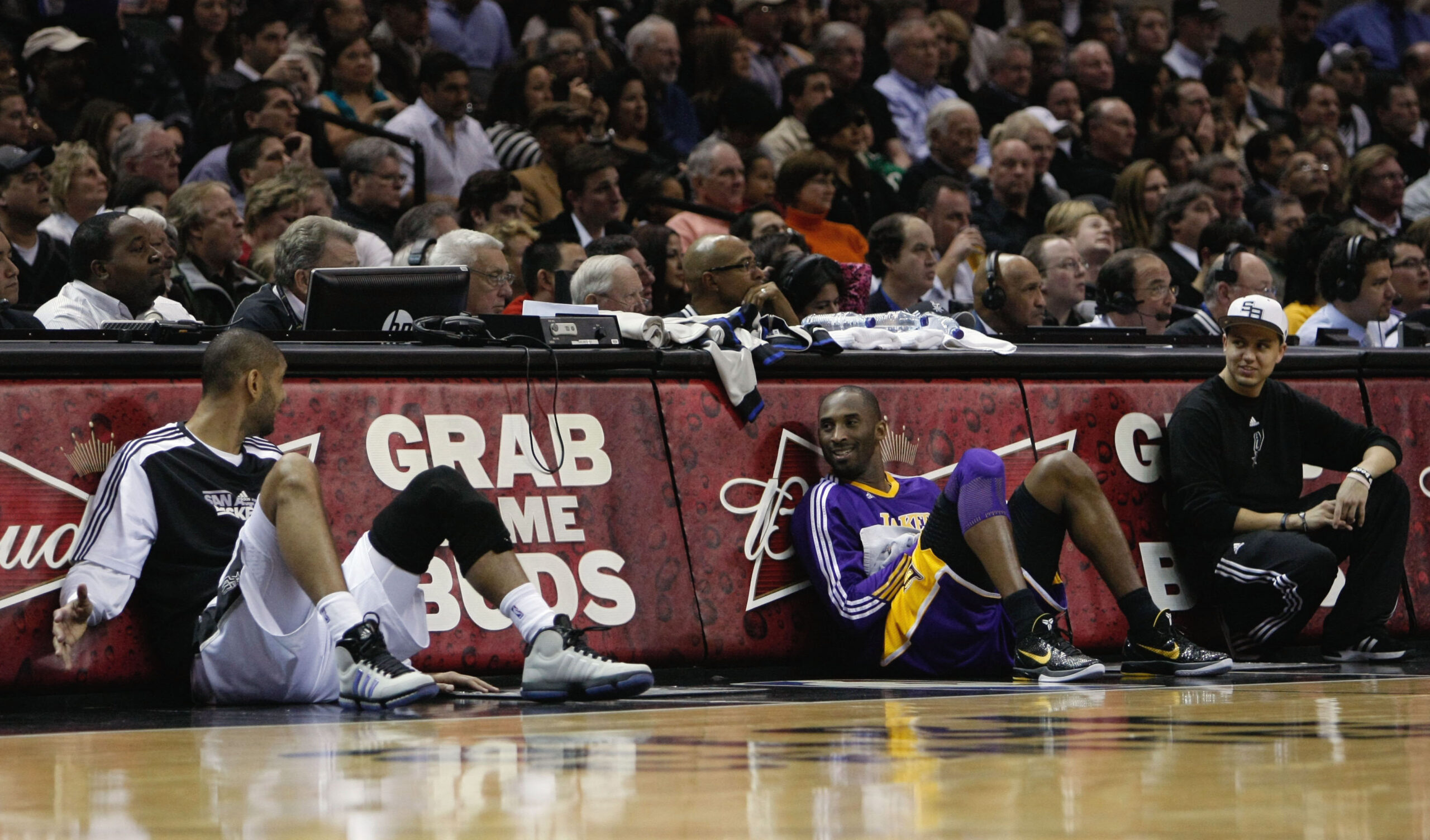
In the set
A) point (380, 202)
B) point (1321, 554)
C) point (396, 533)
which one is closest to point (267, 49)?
point (380, 202)

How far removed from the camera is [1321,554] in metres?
6.67

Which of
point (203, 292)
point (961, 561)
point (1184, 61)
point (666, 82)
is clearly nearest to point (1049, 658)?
point (961, 561)

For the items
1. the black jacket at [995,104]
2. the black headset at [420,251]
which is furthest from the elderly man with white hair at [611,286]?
the black jacket at [995,104]

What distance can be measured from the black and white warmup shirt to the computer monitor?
0.79 meters

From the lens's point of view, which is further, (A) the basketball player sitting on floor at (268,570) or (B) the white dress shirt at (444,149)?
(B) the white dress shirt at (444,149)

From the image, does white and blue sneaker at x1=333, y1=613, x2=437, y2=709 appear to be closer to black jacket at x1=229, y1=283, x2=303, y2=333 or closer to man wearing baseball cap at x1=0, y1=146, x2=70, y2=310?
black jacket at x1=229, y1=283, x2=303, y2=333

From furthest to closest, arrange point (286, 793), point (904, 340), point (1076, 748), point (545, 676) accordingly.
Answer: point (904, 340)
point (545, 676)
point (1076, 748)
point (286, 793)

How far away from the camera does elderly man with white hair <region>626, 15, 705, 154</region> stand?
12.2 m

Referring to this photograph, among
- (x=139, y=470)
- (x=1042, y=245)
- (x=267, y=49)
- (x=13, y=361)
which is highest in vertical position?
(x=267, y=49)

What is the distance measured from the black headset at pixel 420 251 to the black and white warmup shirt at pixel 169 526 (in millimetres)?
1742

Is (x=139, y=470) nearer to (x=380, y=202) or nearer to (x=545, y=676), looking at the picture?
(x=545, y=676)

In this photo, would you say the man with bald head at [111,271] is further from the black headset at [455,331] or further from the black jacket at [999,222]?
the black jacket at [999,222]

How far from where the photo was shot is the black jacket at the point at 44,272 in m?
8.33

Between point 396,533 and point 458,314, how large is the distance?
128 centimetres
